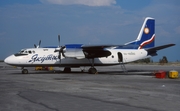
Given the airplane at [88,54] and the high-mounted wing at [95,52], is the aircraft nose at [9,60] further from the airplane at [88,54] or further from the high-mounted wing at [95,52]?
the high-mounted wing at [95,52]

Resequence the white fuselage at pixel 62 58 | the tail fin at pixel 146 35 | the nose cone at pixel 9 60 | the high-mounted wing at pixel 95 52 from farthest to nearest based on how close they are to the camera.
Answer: the tail fin at pixel 146 35 → the high-mounted wing at pixel 95 52 → the white fuselage at pixel 62 58 → the nose cone at pixel 9 60

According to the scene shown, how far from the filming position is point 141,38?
113 ft

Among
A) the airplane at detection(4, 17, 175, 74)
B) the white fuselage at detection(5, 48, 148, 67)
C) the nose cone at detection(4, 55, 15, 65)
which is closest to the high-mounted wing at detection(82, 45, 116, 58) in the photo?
the airplane at detection(4, 17, 175, 74)

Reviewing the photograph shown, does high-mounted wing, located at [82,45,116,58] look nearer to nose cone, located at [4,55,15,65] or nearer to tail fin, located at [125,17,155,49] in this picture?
tail fin, located at [125,17,155,49]

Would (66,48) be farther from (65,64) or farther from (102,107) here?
(102,107)

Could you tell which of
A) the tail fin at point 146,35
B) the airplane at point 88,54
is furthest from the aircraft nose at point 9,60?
the tail fin at point 146,35

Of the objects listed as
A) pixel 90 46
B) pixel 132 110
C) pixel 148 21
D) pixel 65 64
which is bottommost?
pixel 132 110

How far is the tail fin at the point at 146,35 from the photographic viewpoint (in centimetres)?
3441

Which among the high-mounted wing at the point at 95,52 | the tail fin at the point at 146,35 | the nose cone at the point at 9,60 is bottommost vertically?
the nose cone at the point at 9,60

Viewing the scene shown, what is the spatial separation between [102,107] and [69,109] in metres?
1.18

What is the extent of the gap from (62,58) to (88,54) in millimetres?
3074

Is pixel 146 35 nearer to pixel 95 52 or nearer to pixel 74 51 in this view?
pixel 95 52

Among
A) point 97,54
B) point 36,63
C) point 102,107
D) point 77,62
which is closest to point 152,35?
point 97,54

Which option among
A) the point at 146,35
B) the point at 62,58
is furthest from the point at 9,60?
the point at 146,35
